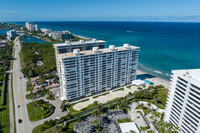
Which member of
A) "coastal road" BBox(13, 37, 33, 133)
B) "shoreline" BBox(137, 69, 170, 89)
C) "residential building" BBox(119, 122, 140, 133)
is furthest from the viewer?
"shoreline" BBox(137, 69, 170, 89)

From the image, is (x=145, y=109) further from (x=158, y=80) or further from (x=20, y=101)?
(x=20, y=101)

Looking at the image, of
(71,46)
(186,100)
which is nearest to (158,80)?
(186,100)

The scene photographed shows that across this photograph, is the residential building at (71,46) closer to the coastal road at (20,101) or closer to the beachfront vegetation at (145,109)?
the coastal road at (20,101)

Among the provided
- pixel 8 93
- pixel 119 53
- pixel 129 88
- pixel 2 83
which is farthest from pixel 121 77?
pixel 2 83

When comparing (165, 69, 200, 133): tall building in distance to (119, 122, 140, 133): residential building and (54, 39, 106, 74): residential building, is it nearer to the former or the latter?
(119, 122, 140, 133): residential building

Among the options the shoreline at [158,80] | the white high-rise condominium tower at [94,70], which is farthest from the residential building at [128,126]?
the shoreline at [158,80]

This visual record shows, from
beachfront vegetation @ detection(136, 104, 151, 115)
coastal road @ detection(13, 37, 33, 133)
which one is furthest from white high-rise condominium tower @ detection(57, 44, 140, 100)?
beachfront vegetation @ detection(136, 104, 151, 115)

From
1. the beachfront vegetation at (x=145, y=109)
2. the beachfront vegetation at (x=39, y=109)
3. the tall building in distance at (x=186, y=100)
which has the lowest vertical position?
the beachfront vegetation at (x=39, y=109)
